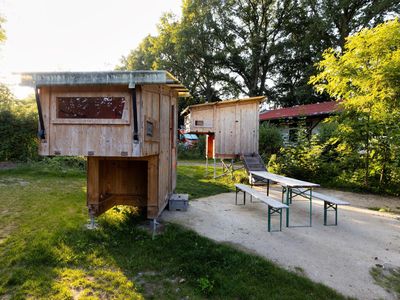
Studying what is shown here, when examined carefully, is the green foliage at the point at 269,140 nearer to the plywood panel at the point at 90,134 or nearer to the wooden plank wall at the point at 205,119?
the wooden plank wall at the point at 205,119

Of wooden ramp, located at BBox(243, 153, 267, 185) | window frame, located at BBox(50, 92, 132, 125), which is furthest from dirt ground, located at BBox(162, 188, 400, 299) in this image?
wooden ramp, located at BBox(243, 153, 267, 185)

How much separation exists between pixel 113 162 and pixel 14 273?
2.98m

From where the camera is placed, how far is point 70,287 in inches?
116

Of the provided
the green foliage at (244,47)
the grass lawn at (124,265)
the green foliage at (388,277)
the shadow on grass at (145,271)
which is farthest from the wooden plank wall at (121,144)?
the green foliage at (244,47)

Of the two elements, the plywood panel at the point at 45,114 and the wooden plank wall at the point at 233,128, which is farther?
the wooden plank wall at the point at 233,128

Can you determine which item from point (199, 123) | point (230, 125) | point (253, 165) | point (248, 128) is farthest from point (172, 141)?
point (248, 128)

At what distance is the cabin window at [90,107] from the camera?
3.86 meters

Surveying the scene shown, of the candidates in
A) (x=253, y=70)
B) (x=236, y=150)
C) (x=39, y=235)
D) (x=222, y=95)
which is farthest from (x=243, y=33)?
(x=39, y=235)

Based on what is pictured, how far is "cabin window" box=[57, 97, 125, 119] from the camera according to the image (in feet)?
12.7

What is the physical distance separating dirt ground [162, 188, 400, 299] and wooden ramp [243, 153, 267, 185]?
8.96 feet

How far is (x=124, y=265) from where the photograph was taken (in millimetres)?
3477

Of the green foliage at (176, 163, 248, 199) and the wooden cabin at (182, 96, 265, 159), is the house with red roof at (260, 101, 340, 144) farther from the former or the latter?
the green foliage at (176, 163, 248, 199)

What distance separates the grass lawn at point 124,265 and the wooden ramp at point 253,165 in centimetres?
556

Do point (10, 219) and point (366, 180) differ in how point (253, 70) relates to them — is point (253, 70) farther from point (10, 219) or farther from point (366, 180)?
point (10, 219)
